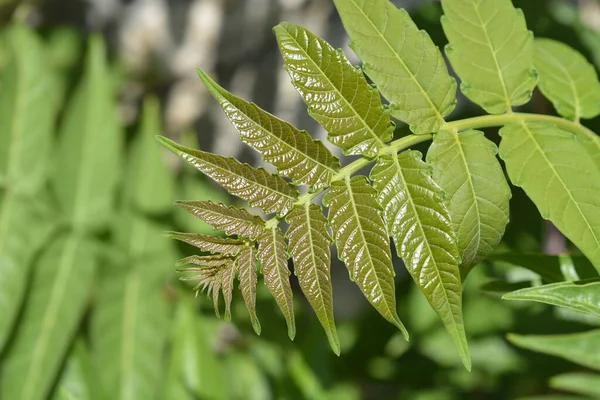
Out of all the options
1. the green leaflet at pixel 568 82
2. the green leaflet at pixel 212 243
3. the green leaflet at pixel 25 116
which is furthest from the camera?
the green leaflet at pixel 25 116

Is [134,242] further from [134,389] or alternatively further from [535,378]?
[535,378]

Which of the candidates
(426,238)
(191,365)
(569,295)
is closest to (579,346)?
(569,295)

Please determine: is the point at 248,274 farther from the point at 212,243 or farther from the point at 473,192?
the point at 473,192

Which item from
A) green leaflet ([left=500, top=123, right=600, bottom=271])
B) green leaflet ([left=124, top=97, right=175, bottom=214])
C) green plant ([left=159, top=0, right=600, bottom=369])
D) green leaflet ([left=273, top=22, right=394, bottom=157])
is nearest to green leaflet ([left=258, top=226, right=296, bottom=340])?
green plant ([left=159, top=0, right=600, bottom=369])

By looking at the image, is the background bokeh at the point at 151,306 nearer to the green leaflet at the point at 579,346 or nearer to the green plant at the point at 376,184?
the green leaflet at the point at 579,346

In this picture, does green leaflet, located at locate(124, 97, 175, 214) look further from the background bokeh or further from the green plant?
the green plant

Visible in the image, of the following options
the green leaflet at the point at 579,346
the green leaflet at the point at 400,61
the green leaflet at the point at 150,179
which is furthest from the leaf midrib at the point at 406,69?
the green leaflet at the point at 150,179
